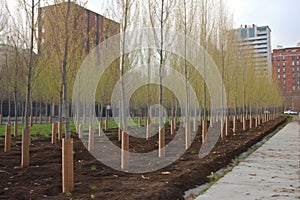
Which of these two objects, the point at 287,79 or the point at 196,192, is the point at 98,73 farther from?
the point at 287,79

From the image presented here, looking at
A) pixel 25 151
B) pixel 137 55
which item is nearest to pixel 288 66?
pixel 137 55

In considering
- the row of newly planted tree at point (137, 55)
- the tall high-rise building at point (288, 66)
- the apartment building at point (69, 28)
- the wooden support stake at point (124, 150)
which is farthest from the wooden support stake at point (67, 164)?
the tall high-rise building at point (288, 66)

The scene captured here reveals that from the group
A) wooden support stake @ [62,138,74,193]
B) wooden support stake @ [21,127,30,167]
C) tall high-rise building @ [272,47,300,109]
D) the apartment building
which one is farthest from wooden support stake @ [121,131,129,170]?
tall high-rise building @ [272,47,300,109]

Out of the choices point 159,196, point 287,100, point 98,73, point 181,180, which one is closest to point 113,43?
point 98,73

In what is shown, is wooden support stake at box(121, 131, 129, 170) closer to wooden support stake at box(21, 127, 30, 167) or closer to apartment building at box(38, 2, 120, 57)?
wooden support stake at box(21, 127, 30, 167)

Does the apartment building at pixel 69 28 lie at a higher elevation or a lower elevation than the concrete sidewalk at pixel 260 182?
higher

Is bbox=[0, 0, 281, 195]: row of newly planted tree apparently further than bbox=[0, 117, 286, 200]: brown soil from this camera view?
Yes

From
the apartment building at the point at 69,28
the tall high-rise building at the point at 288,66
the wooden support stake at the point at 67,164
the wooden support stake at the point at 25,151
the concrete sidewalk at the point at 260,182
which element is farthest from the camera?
the tall high-rise building at the point at 288,66

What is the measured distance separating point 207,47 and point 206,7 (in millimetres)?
1511

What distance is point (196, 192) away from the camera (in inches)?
187

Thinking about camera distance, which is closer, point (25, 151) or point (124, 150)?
point (124, 150)

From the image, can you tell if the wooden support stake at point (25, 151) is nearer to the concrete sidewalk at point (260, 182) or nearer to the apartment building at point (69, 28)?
the apartment building at point (69, 28)

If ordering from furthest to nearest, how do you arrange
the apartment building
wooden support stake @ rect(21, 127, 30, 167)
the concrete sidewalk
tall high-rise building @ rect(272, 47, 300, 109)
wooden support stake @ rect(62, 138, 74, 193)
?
tall high-rise building @ rect(272, 47, 300, 109) → wooden support stake @ rect(21, 127, 30, 167) → the apartment building → the concrete sidewalk → wooden support stake @ rect(62, 138, 74, 193)

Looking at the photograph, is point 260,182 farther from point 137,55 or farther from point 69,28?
point 137,55
